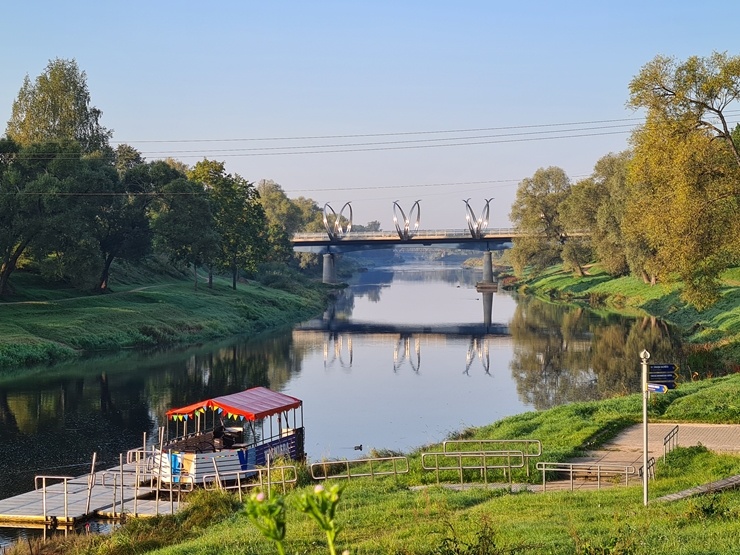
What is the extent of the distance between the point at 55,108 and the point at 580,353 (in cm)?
6955

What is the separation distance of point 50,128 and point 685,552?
104m

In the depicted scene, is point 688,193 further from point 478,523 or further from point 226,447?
point 478,523

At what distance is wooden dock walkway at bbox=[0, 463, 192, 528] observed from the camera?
1084 inches

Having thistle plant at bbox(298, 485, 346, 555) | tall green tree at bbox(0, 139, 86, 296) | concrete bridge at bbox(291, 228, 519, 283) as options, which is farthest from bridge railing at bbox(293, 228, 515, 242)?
thistle plant at bbox(298, 485, 346, 555)

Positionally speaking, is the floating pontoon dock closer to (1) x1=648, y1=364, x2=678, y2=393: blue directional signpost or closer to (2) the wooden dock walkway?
(2) the wooden dock walkway

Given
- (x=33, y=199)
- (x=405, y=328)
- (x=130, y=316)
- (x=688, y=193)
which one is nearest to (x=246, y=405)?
(x=688, y=193)

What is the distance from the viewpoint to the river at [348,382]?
41500 millimetres

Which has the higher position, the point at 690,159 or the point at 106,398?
the point at 690,159

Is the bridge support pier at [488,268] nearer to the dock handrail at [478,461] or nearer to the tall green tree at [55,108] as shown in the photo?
the tall green tree at [55,108]

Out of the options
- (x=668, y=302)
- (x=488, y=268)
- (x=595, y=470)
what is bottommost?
(x=595, y=470)

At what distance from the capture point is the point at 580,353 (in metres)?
69.1

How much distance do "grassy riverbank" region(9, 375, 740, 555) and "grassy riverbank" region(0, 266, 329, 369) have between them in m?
43.8

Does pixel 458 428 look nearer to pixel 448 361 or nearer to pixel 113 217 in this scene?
pixel 448 361

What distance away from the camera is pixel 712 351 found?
196 ft
